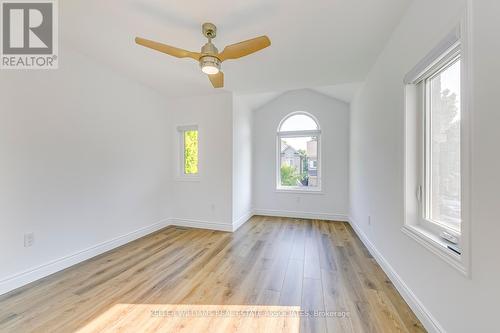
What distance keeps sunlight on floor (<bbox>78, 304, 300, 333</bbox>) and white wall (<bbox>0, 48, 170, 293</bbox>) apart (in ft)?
4.05

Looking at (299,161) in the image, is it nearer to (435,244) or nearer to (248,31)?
(248,31)

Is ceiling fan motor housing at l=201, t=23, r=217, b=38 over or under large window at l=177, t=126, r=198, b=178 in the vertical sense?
over

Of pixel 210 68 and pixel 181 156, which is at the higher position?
pixel 210 68

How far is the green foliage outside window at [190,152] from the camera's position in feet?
13.3

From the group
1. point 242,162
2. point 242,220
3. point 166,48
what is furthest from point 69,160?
point 242,220

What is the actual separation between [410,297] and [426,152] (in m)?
1.20

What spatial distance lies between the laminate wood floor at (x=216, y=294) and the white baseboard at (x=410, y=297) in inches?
1.9

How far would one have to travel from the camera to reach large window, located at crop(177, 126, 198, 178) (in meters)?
4.05

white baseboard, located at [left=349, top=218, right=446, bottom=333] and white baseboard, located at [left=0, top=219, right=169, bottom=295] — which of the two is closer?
white baseboard, located at [left=349, top=218, right=446, bottom=333]

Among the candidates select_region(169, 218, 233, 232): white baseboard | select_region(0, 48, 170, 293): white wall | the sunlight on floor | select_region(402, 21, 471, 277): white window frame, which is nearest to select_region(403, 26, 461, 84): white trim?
select_region(402, 21, 471, 277): white window frame

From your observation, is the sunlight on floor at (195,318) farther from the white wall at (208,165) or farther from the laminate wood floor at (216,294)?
the white wall at (208,165)

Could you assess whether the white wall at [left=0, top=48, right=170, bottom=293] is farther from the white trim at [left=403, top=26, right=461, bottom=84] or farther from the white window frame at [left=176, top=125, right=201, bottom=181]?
the white trim at [left=403, top=26, right=461, bottom=84]

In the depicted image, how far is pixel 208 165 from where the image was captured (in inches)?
152

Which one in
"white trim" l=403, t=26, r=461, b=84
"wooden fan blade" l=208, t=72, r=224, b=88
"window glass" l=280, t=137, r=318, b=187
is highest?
"wooden fan blade" l=208, t=72, r=224, b=88
